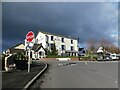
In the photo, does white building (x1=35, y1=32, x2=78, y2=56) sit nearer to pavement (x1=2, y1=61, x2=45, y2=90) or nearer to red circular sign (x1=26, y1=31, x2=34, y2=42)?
red circular sign (x1=26, y1=31, x2=34, y2=42)

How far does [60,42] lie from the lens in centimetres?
10025

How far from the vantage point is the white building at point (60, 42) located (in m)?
95.4

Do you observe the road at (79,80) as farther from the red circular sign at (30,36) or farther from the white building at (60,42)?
the white building at (60,42)

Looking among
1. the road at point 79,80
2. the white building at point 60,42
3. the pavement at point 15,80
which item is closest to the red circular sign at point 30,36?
the pavement at point 15,80

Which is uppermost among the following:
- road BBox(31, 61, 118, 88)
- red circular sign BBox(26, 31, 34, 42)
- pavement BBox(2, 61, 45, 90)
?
red circular sign BBox(26, 31, 34, 42)

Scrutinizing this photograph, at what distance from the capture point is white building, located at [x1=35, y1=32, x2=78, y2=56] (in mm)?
95438

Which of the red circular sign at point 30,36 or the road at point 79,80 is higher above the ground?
the red circular sign at point 30,36

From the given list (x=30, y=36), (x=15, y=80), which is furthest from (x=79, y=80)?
(x=30, y=36)

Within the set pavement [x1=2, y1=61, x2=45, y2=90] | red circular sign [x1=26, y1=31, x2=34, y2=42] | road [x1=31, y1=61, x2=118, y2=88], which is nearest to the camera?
pavement [x1=2, y1=61, x2=45, y2=90]

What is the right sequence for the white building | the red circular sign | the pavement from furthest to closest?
the white building < the red circular sign < the pavement

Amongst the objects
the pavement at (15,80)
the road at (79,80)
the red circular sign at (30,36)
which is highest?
the red circular sign at (30,36)

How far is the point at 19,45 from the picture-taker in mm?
119938

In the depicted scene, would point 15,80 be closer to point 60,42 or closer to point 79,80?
point 79,80

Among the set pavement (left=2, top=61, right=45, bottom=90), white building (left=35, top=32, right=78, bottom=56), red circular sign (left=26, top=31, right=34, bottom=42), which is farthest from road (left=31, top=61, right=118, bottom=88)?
white building (left=35, top=32, right=78, bottom=56)
